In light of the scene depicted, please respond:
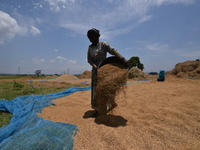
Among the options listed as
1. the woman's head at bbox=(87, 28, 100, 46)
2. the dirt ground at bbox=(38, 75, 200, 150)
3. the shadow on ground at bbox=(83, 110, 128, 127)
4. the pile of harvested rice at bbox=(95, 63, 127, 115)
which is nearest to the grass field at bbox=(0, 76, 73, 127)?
the dirt ground at bbox=(38, 75, 200, 150)

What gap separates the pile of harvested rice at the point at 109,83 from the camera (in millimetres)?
2137

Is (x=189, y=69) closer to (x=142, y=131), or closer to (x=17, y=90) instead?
(x=142, y=131)

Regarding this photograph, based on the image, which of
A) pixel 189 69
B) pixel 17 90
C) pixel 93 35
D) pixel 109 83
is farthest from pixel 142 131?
pixel 189 69

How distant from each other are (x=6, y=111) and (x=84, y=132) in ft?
8.26

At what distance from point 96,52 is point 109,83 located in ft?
2.80

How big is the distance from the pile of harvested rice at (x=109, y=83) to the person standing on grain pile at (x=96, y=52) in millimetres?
237

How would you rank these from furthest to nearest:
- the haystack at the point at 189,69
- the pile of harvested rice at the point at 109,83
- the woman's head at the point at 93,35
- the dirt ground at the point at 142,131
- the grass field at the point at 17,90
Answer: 1. the haystack at the point at 189,69
2. the grass field at the point at 17,90
3. the woman's head at the point at 93,35
4. the pile of harvested rice at the point at 109,83
5. the dirt ground at the point at 142,131

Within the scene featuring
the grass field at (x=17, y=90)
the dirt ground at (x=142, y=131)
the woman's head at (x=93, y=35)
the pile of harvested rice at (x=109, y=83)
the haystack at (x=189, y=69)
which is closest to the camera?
the dirt ground at (x=142, y=131)

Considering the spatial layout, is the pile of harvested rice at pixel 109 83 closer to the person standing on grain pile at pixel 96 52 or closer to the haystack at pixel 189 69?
the person standing on grain pile at pixel 96 52

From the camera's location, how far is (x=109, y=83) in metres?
2.13

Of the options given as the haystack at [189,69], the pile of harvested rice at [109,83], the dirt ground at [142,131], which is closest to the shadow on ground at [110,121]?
the dirt ground at [142,131]

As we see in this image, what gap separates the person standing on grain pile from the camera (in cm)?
249

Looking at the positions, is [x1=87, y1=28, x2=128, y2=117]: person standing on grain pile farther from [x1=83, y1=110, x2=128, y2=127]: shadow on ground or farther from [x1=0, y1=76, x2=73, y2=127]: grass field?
[x1=0, y1=76, x2=73, y2=127]: grass field

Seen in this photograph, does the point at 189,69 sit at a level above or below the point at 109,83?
above
